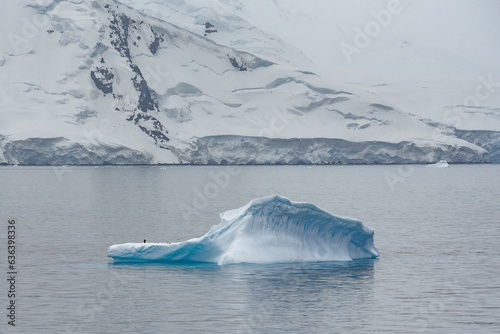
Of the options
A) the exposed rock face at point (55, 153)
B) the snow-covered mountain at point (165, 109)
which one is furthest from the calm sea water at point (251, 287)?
the snow-covered mountain at point (165, 109)

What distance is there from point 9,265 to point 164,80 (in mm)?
133003

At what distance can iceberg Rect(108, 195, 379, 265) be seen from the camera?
31062 mm

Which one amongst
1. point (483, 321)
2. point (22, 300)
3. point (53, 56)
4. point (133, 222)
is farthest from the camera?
point (53, 56)

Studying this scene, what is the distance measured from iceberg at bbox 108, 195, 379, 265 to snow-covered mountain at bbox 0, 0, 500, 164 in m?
103

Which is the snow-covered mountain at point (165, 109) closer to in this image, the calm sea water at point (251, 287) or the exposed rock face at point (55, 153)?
the exposed rock face at point (55, 153)

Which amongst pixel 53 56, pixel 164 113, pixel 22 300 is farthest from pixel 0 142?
pixel 22 300

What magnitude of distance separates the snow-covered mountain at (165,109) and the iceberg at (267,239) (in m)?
103

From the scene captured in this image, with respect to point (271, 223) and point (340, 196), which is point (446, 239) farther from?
point (340, 196)

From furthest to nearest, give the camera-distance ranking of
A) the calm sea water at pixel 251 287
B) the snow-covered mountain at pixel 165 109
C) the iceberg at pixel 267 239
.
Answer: the snow-covered mountain at pixel 165 109 → the iceberg at pixel 267 239 → the calm sea water at pixel 251 287

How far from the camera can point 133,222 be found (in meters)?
53.2

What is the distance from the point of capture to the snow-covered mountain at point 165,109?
14200 cm

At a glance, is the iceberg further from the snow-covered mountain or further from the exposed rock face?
the snow-covered mountain

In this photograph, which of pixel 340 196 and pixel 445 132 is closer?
pixel 340 196

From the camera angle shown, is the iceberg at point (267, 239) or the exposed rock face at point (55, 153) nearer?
the iceberg at point (267, 239)
